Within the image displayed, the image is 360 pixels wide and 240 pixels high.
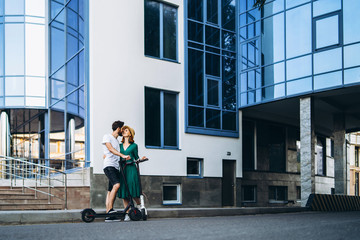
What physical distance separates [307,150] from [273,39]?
4.70m

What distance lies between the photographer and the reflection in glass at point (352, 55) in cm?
1625

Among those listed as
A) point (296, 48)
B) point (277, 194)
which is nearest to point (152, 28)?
point (296, 48)

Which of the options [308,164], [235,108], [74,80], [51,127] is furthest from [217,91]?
[51,127]

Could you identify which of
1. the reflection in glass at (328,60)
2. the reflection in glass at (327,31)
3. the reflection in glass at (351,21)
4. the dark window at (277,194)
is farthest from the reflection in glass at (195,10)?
the dark window at (277,194)

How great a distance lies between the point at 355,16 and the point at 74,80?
34.3ft

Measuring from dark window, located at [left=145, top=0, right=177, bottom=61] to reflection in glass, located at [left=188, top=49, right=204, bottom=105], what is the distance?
79cm

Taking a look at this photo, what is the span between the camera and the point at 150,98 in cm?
1730

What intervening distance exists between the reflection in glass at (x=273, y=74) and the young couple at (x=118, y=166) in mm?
10543

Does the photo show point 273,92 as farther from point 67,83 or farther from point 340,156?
point 67,83

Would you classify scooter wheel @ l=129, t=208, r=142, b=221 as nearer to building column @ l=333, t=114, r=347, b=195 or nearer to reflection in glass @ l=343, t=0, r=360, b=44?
reflection in glass @ l=343, t=0, r=360, b=44

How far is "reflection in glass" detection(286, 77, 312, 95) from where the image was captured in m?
17.6

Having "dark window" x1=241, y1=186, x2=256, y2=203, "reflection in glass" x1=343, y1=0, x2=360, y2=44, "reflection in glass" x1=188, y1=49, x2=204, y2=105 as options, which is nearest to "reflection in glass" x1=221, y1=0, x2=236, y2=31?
"reflection in glass" x1=188, y1=49, x2=204, y2=105

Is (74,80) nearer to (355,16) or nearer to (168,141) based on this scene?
(168,141)

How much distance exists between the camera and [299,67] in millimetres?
17828
